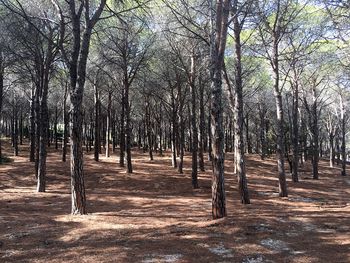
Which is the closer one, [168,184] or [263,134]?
[168,184]

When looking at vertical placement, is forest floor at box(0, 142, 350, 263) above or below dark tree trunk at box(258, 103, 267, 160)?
below

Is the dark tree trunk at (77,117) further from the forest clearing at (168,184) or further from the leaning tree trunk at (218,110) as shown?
the leaning tree trunk at (218,110)

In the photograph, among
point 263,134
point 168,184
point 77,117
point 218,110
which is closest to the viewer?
point 218,110

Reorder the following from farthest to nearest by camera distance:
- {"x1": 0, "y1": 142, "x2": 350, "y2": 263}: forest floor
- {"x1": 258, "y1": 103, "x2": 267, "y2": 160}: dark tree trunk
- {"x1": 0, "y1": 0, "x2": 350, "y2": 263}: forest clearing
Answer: {"x1": 258, "y1": 103, "x2": 267, "y2": 160}: dark tree trunk, {"x1": 0, "y1": 0, "x2": 350, "y2": 263}: forest clearing, {"x1": 0, "y1": 142, "x2": 350, "y2": 263}: forest floor

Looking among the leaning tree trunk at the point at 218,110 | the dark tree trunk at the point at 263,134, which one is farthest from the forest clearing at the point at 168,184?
the dark tree trunk at the point at 263,134

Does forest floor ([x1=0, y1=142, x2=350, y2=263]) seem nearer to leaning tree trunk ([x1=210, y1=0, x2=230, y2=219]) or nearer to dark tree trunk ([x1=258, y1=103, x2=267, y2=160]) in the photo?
leaning tree trunk ([x1=210, y1=0, x2=230, y2=219])

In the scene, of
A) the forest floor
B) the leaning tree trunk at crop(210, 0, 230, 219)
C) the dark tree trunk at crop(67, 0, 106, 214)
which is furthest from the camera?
the dark tree trunk at crop(67, 0, 106, 214)

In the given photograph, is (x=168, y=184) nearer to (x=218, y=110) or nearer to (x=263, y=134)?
(x=218, y=110)

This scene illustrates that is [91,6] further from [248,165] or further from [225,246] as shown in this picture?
[248,165]

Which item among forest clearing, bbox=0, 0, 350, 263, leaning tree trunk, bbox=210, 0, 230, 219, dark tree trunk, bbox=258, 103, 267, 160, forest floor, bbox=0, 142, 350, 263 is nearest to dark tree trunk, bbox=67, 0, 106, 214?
forest clearing, bbox=0, 0, 350, 263

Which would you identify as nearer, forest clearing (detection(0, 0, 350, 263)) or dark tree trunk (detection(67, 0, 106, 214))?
forest clearing (detection(0, 0, 350, 263))

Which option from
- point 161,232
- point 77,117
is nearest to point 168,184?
point 77,117

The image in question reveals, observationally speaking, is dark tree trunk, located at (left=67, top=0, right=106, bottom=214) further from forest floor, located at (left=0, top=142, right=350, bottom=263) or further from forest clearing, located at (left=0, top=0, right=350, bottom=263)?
forest floor, located at (left=0, top=142, right=350, bottom=263)

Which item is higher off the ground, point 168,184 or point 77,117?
point 77,117
